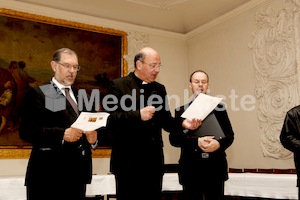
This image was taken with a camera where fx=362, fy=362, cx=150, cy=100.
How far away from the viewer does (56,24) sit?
706 cm

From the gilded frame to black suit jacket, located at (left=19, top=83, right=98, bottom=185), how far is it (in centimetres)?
380

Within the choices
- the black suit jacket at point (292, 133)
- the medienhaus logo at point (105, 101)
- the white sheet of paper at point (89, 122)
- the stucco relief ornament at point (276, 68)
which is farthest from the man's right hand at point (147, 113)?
the stucco relief ornament at point (276, 68)

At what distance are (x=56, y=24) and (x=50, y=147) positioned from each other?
477cm

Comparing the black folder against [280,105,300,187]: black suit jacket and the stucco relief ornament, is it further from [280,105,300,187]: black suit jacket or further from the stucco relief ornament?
the stucco relief ornament

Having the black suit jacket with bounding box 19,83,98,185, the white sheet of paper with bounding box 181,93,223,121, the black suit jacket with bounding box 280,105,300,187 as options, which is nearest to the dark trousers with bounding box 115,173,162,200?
the black suit jacket with bounding box 19,83,98,185

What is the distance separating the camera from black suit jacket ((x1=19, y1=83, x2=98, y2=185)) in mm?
2734

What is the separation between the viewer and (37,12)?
692 cm

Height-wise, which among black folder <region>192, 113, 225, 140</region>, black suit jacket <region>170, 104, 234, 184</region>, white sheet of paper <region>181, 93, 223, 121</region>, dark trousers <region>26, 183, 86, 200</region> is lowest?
dark trousers <region>26, 183, 86, 200</region>

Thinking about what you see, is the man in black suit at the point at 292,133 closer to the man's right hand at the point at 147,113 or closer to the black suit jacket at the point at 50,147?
the man's right hand at the point at 147,113

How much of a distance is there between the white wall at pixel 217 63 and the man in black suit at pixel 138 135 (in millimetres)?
3658

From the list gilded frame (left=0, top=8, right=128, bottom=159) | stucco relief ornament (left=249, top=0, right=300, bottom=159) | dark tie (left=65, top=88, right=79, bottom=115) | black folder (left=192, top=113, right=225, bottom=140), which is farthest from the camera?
gilded frame (left=0, top=8, right=128, bottom=159)

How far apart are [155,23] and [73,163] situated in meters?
5.84

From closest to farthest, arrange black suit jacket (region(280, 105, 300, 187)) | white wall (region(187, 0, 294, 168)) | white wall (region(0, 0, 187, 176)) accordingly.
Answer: black suit jacket (region(280, 105, 300, 187)) → white wall (region(187, 0, 294, 168)) → white wall (region(0, 0, 187, 176))

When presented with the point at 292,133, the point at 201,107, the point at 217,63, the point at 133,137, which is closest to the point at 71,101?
the point at 133,137
